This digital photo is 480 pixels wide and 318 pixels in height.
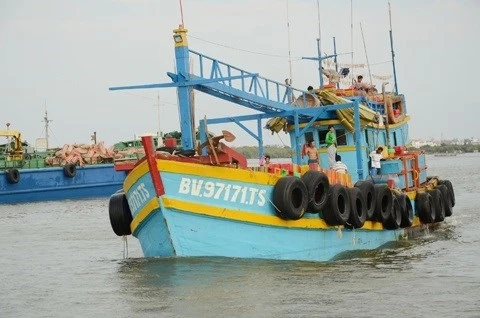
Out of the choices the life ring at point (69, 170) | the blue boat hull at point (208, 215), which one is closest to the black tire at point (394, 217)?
the blue boat hull at point (208, 215)

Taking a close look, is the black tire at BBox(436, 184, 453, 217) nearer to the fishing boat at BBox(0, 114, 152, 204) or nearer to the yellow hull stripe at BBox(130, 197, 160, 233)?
the yellow hull stripe at BBox(130, 197, 160, 233)

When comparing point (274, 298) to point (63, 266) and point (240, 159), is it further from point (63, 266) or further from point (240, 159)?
point (63, 266)

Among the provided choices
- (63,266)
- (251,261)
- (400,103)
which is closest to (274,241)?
(251,261)

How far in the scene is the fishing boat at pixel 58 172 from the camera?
152 ft

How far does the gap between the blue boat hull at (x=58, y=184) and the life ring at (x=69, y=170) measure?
0.23 metres

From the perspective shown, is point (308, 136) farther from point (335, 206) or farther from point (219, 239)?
point (219, 239)

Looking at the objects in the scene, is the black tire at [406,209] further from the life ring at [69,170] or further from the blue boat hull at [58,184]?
the life ring at [69,170]

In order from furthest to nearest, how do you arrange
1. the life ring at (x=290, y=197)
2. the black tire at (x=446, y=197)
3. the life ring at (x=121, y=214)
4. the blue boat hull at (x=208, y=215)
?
the black tire at (x=446, y=197)
the life ring at (x=121, y=214)
the life ring at (x=290, y=197)
the blue boat hull at (x=208, y=215)

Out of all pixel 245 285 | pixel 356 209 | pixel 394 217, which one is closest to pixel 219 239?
pixel 245 285

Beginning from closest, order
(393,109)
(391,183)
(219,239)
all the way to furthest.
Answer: (219,239)
(391,183)
(393,109)

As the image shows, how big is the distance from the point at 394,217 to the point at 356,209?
8.21 feet

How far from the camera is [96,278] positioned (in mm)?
15789

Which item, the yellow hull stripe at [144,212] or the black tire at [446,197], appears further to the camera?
the black tire at [446,197]

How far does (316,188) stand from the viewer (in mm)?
16406
